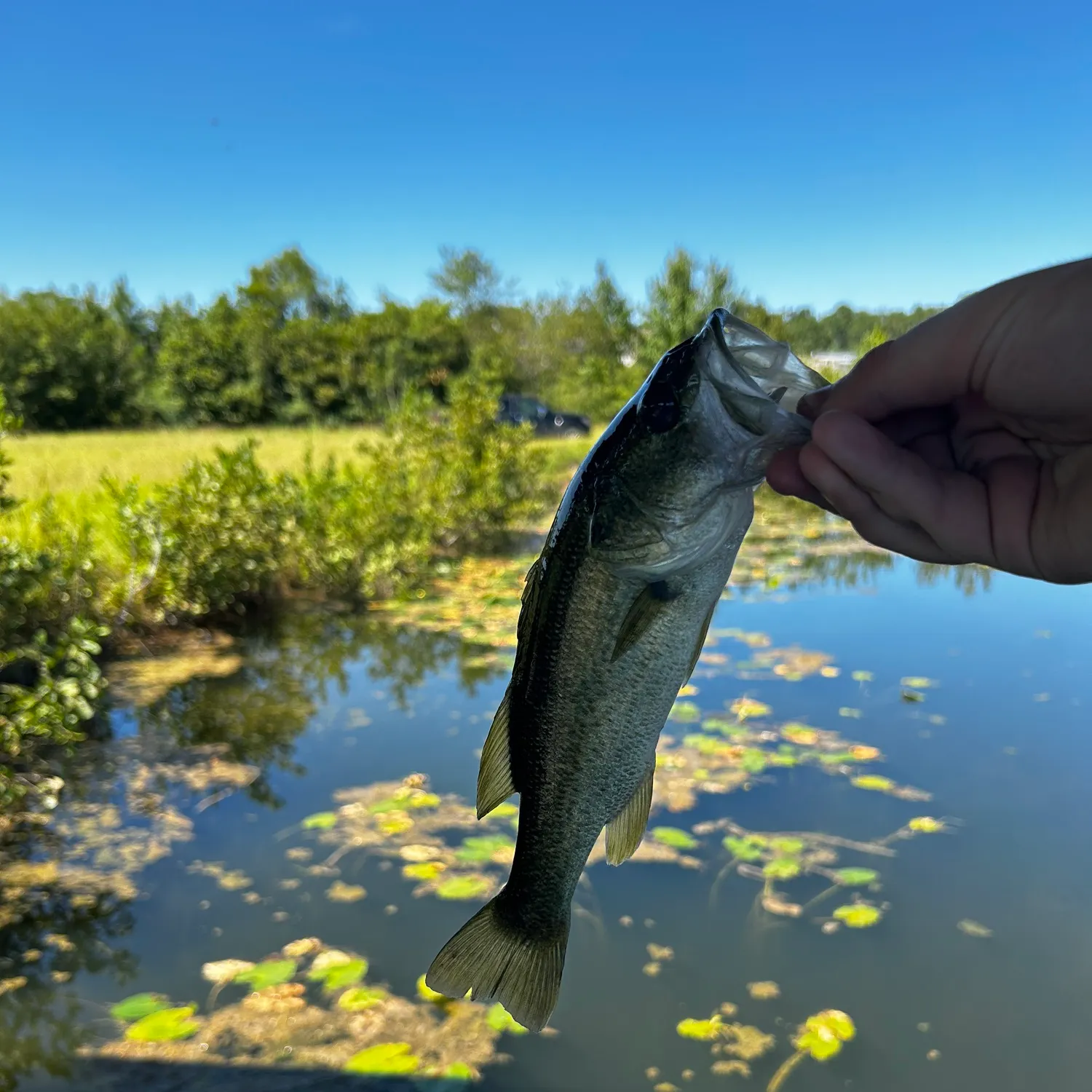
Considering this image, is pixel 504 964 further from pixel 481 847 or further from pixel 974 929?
pixel 974 929

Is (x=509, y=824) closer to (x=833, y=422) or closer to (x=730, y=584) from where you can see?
(x=833, y=422)

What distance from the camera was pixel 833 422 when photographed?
1.43 m

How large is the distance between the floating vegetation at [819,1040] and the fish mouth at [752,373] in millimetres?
2990

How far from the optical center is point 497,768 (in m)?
1.63

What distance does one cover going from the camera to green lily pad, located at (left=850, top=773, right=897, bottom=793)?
532cm

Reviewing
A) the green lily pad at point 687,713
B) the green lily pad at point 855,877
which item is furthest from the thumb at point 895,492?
the green lily pad at point 687,713

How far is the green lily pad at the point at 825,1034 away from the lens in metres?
3.41

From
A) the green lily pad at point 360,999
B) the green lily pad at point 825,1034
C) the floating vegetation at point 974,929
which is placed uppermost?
the floating vegetation at point 974,929

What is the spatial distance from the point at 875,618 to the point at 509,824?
561 centimetres

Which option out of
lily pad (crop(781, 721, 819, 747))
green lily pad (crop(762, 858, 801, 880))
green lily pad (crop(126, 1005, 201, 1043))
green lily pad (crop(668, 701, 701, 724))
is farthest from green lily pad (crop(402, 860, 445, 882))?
lily pad (crop(781, 721, 819, 747))

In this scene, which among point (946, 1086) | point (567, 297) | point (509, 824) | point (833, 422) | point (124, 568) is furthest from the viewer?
point (567, 297)

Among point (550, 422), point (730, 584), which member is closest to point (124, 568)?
point (730, 584)

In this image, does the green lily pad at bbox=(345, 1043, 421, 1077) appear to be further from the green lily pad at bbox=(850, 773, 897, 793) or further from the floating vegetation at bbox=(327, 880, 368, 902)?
the green lily pad at bbox=(850, 773, 897, 793)

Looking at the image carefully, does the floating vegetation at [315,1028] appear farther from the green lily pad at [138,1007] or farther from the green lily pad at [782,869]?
the green lily pad at [782,869]
